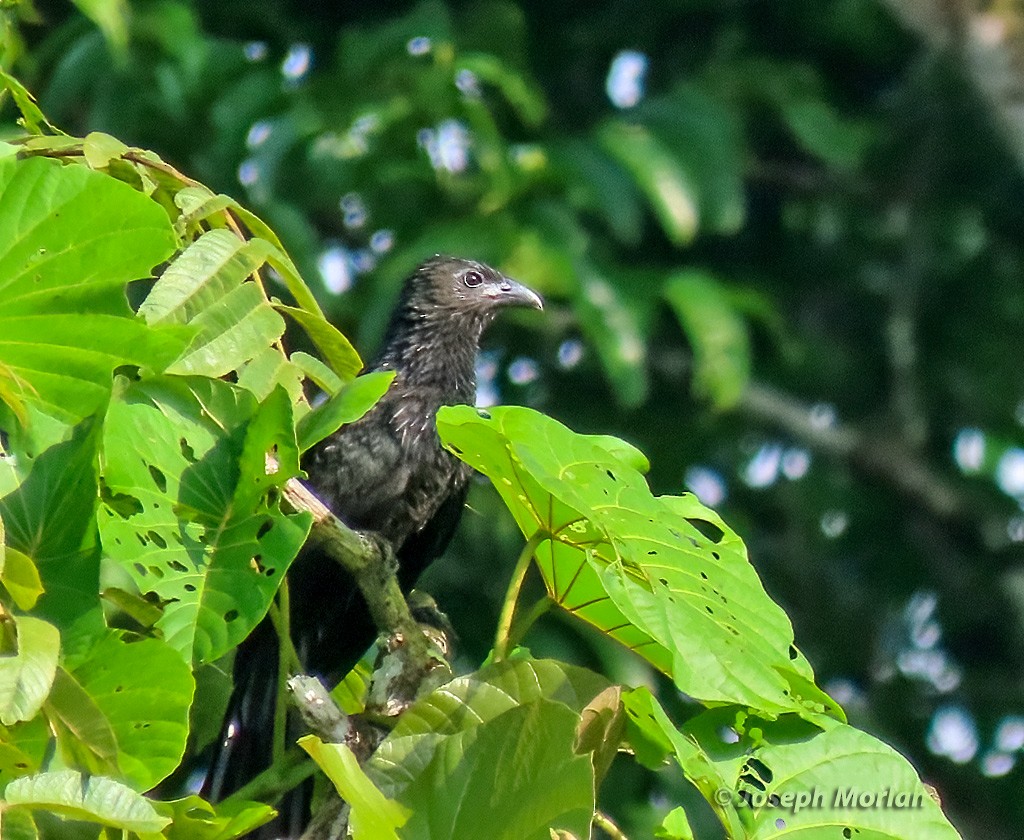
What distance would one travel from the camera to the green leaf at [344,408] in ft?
5.84

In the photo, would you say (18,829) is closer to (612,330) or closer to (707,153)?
(612,330)

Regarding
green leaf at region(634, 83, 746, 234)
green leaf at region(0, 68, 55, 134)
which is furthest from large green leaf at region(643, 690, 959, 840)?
green leaf at region(634, 83, 746, 234)

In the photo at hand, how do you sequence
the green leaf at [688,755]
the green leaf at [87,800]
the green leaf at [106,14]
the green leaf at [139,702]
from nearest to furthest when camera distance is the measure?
the green leaf at [87,800] < the green leaf at [139,702] < the green leaf at [688,755] < the green leaf at [106,14]

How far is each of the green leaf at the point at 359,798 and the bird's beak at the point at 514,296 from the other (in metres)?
2.72

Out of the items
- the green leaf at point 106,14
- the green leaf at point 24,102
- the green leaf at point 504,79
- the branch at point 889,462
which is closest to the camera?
the green leaf at point 24,102

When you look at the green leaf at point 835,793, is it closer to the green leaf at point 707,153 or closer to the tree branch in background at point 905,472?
the green leaf at point 707,153

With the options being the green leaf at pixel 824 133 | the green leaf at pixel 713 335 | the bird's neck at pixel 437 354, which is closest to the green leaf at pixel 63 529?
the bird's neck at pixel 437 354

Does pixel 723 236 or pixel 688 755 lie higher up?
pixel 723 236

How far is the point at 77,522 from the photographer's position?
1664mm

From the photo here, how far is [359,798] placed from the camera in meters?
1.54

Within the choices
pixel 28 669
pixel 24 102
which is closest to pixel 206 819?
pixel 28 669

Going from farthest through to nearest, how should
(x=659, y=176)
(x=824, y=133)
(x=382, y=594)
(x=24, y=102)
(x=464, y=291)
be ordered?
1. (x=824, y=133)
2. (x=659, y=176)
3. (x=464, y=291)
4. (x=382, y=594)
5. (x=24, y=102)

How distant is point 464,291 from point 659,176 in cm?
153

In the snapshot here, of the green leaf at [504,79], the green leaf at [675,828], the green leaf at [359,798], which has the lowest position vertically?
the green leaf at [359,798]
